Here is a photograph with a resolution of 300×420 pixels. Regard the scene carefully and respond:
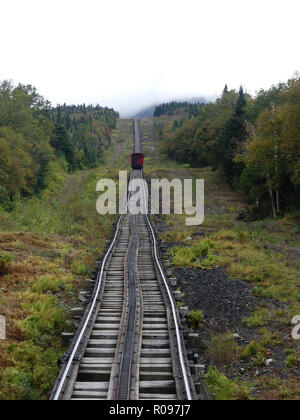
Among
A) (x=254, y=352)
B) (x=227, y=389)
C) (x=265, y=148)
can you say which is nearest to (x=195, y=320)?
(x=254, y=352)

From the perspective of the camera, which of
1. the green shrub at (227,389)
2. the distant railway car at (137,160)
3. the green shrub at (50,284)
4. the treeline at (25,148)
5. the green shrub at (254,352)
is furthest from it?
the distant railway car at (137,160)

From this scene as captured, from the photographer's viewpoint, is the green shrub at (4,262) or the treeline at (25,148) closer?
the green shrub at (4,262)

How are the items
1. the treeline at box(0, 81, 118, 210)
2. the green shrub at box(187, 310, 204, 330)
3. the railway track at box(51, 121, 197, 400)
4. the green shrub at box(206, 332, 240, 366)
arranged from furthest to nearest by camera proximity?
the treeline at box(0, 81, 118, 210) → the green shrub at box(187, 310, 204, 330) → the green shrub at box(206, 332, 240, 366) → the railway track at box(51, 121, 197, 400)

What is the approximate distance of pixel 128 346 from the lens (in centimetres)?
776

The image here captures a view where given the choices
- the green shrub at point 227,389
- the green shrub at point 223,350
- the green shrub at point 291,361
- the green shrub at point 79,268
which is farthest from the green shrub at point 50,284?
the green shrub at point 291,361

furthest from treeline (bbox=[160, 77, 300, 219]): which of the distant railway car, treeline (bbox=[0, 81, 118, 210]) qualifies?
treeline (bbox=[0, 81, 118, 210])

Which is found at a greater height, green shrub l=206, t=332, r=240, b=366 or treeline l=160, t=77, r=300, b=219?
treeline l=160, t=77, r=300, b=219

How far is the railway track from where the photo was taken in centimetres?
631

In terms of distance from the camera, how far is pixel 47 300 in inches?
412

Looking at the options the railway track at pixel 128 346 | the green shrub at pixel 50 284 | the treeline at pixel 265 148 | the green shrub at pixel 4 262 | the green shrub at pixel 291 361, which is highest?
the treeline at pixel 265 148

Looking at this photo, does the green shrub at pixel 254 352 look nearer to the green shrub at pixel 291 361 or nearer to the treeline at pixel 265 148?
the green shrub at pixel 291 361

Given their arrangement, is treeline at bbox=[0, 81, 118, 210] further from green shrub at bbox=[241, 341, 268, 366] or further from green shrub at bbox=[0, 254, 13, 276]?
green shrub at bbox=[241, 341, 268, 366]

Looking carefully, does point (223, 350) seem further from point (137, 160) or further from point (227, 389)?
point (137, 160)

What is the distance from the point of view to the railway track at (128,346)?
6.31 metres
